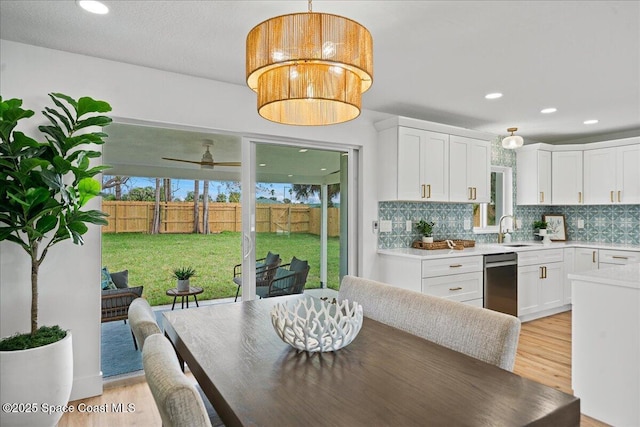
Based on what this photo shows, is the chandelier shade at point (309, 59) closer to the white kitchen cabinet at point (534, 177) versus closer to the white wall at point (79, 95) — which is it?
the white wall at point (79, 95)

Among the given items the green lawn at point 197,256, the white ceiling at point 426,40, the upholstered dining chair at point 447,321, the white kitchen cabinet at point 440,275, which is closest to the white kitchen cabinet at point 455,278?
the white kitchen cabinet at point 440,275

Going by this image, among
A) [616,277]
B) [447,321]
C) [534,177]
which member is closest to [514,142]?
[534,177]

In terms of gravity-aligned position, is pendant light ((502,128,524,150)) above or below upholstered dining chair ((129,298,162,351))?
above

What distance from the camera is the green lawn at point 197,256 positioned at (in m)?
3.08

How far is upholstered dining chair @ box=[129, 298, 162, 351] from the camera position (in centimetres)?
124

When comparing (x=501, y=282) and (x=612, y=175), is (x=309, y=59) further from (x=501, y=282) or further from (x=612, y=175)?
(x=612, y=175)

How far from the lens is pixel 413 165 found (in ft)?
12.8

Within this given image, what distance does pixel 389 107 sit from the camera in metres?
3.87

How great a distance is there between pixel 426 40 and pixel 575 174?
3.97 meters

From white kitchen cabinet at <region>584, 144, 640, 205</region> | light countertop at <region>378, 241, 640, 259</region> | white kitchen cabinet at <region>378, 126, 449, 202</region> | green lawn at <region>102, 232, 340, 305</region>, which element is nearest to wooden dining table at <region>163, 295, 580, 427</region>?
green lawn at <region>102, 232, 340, 305</region>

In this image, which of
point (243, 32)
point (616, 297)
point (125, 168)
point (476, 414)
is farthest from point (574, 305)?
point (125, 168)

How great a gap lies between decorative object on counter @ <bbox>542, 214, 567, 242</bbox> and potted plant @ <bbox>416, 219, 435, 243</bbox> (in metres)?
2.31

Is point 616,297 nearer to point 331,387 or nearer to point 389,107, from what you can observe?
point 331,387

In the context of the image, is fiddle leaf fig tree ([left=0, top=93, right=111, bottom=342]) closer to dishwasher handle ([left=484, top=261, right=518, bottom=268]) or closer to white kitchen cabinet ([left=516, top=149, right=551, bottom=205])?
dishwasher handle ([left=484, top=261, right=518, bottom=268])
